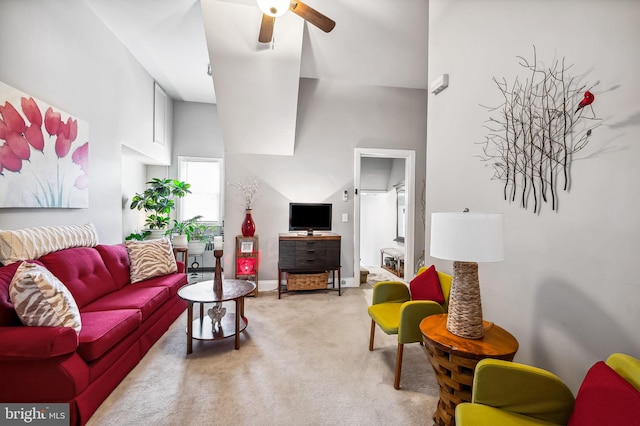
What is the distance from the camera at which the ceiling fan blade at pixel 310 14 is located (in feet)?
6.55

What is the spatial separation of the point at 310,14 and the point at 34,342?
2659mm

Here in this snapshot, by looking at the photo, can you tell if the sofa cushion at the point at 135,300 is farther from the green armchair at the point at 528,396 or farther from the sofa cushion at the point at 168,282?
the green armchair at the point at 528,396

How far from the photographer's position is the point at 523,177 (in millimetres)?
1661

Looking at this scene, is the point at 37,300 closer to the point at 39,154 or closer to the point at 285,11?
the point at 39,154

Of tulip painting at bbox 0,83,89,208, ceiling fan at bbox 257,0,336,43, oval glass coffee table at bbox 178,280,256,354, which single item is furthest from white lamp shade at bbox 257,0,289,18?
oval glass coffee table at bbox 178,280,256,354

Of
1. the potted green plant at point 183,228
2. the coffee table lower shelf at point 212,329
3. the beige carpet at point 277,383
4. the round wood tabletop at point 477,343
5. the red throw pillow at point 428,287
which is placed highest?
the potted green plant at point 183,228

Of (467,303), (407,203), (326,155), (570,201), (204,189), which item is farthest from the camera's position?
(204,189)

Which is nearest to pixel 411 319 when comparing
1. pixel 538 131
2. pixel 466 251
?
pixel 466 251

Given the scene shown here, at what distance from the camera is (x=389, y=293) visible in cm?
245

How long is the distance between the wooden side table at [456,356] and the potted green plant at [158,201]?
433cm

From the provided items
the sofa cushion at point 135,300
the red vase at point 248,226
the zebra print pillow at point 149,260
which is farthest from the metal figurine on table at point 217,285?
the red vase at point 248,226

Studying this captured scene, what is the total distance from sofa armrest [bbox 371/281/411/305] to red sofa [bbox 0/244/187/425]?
1911 millimetres

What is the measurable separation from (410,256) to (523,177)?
2891 millimetres

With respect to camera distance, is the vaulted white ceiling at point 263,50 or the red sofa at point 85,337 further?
the vaulted white ceiling at point 263,50
